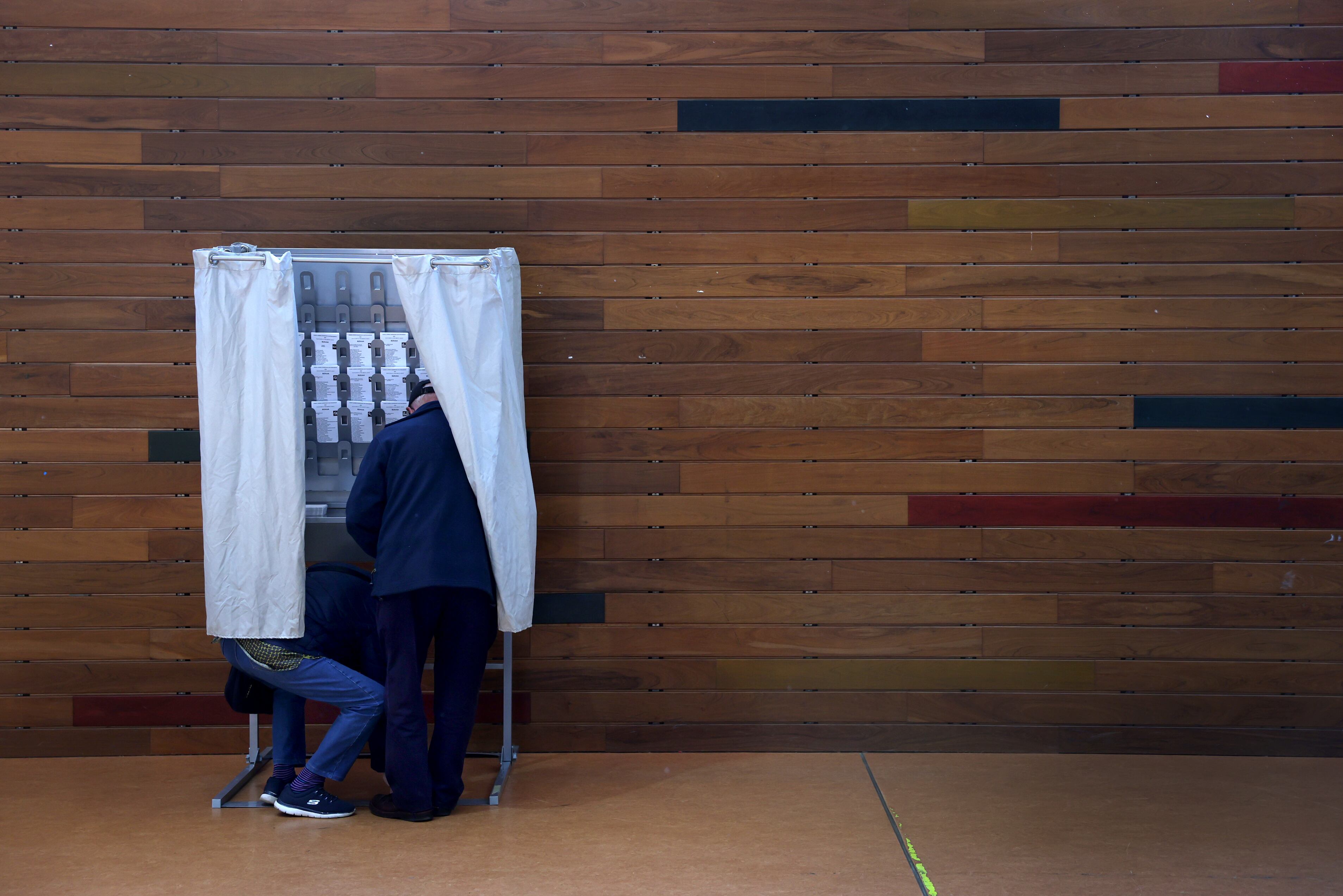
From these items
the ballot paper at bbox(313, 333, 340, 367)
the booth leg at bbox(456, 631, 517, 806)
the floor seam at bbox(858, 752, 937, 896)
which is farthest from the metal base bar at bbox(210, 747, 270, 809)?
the floor seam at bbox(858, 752, 937, 896)

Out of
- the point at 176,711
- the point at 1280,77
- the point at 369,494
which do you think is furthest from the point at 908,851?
the point at 1280,77

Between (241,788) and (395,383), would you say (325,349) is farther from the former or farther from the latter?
(241,788)

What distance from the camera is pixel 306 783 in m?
3.62

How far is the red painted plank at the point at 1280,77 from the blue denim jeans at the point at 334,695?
387 centimetres

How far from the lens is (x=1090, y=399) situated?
4.24m

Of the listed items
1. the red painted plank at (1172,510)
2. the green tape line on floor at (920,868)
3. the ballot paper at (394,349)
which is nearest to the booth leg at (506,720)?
the ballot paper at (394,349)

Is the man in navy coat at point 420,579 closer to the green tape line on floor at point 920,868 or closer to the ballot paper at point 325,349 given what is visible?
the ballot paper at point 325,349

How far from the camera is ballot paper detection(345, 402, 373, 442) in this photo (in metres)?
3.94

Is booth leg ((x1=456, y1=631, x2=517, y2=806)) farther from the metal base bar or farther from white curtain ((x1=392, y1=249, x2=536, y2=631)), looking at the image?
the metal base bar

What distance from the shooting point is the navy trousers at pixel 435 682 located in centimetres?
356

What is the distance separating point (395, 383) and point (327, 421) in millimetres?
275

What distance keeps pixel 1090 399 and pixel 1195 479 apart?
0.52 metres

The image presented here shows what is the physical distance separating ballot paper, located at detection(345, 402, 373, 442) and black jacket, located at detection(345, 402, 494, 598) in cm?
35

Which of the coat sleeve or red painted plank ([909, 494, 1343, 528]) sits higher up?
the coat sleeve
